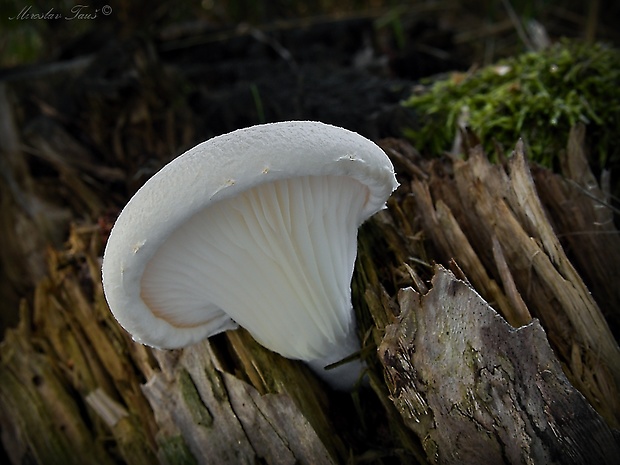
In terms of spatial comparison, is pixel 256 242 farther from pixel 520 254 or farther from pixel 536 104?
pixel 536 104

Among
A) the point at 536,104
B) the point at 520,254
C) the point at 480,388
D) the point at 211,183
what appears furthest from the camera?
the point at 536,104

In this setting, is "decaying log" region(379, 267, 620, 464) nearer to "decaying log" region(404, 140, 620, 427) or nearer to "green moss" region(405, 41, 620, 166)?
"decaying log" region(404, 140, 620, 427)

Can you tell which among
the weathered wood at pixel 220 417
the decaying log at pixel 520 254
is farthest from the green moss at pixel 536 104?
the weathered wood at pixel 220 417

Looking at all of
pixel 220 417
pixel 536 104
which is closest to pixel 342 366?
pixel 220 417

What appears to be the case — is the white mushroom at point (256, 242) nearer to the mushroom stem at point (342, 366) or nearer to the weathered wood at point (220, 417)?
the mushroom stem at point (342, 366)

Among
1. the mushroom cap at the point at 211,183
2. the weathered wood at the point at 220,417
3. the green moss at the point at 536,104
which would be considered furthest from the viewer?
the green moss at the point at 536,104

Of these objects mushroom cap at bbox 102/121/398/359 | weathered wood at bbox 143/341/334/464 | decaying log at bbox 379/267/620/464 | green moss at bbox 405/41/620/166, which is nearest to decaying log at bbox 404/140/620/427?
decaying log at bbox 379/267/620/464
